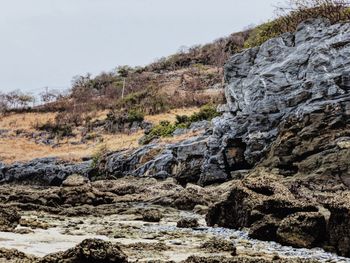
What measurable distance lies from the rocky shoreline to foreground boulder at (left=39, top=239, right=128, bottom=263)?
1.37 m

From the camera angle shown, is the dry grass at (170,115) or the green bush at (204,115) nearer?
the green bush at (204,115)

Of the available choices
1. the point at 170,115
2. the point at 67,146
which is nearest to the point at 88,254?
the point at 170,115

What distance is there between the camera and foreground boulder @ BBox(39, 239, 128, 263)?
27.0ft

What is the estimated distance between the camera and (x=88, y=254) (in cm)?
824

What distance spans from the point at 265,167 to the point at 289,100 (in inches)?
181

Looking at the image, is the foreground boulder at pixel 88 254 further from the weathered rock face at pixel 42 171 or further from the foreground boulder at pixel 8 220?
the weathered rock face at pixel 42 171

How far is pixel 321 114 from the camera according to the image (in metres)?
23.8

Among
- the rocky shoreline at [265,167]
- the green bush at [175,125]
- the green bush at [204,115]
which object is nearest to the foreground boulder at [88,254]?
the rocky shoreline at [265,167]

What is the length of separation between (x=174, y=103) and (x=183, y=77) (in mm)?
14209

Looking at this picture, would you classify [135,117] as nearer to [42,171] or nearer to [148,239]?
[42,171]

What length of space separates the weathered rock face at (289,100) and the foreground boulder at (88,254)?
46.9 ft

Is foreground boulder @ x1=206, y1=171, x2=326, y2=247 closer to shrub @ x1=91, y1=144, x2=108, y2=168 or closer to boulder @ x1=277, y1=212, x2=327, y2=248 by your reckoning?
boulder @ x1=277, y1=212, x2=327, y2=248

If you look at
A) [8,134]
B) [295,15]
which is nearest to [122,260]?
[295,15]

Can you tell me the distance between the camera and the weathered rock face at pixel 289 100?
23.5m
